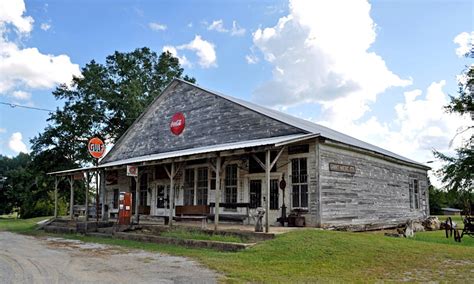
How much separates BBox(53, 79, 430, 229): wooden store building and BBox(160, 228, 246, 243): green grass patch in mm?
692

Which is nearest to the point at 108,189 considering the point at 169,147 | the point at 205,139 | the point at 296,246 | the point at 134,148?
the point at 134,148

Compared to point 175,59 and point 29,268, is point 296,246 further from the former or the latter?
point 175,59

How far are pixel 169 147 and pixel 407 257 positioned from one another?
13.1m

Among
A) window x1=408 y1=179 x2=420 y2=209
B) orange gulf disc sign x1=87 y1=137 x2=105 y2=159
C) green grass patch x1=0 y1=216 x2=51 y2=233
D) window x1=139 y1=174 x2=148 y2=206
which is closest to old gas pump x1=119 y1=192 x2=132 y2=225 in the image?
orange gulf disc sign x1=87 y1=137 x2=105 y2=159

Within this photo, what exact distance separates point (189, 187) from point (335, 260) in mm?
10488

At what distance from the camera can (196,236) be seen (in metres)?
12.7

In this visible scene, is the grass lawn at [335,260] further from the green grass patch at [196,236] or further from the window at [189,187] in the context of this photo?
the window at [189,187]

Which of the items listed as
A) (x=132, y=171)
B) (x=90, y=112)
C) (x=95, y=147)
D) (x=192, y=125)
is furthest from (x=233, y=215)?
(x=90, y=112)

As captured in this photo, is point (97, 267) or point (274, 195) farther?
point (274, 195)

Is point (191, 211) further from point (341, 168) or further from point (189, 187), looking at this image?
point (341, 168)

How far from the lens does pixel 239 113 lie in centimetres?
1703

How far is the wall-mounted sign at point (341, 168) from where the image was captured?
1452cm

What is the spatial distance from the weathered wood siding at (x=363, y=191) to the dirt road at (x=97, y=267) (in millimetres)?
6476

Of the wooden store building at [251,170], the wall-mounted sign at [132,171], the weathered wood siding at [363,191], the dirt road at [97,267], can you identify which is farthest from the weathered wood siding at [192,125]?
the dirt road at [97,267]
